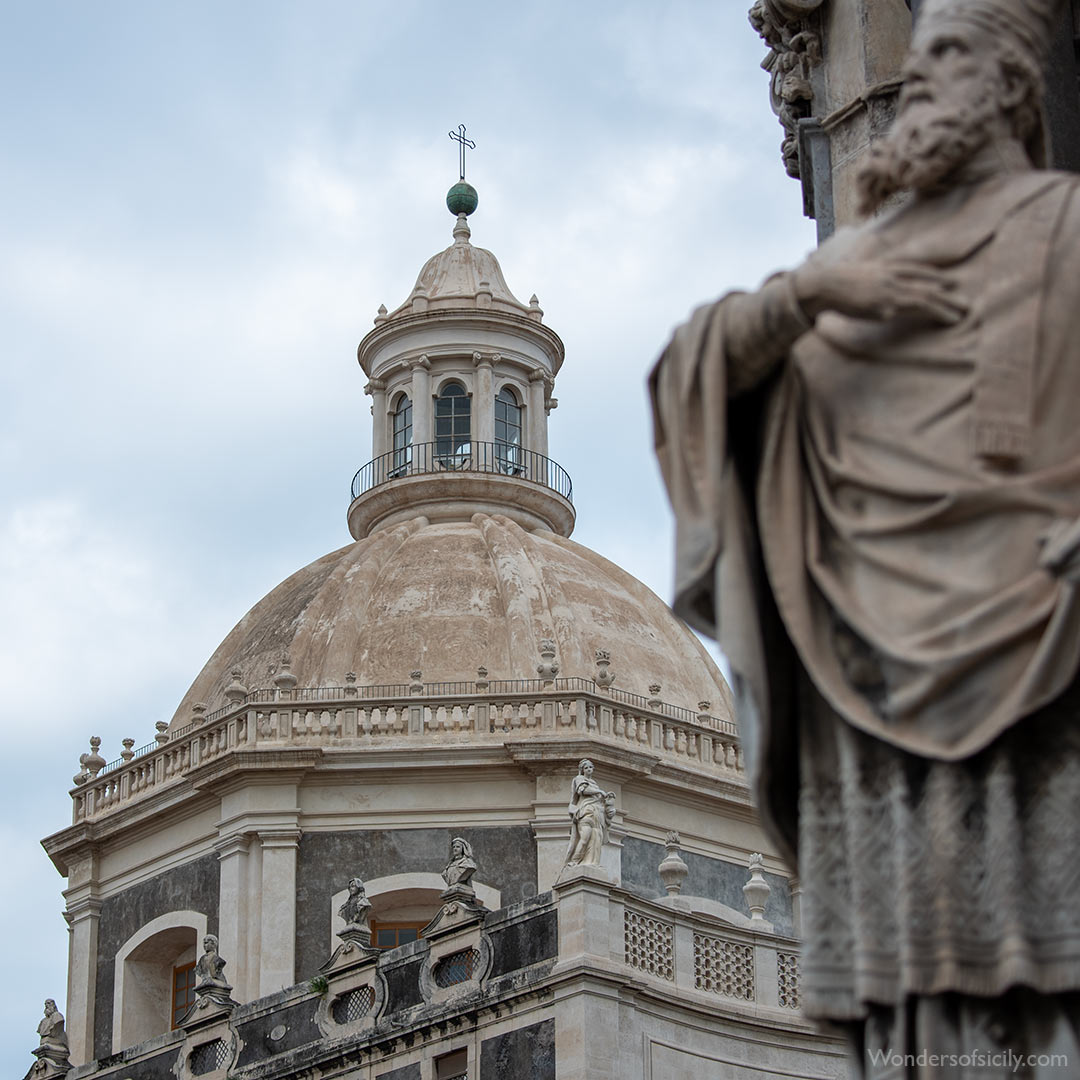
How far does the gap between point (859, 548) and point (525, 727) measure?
36532 mm

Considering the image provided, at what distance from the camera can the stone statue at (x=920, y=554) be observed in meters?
4.89

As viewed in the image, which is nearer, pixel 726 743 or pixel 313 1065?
pixel 313 1065

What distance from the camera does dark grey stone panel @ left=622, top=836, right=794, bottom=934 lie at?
1638 inches

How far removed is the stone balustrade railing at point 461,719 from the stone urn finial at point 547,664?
0.12 m

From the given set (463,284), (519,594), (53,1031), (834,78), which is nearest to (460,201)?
(463,284)

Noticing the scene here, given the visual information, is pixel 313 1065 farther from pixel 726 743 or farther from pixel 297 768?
pixel 726 743

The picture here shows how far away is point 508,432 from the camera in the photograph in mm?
51094

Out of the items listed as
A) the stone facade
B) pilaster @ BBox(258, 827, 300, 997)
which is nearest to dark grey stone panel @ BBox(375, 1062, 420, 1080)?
pilaster @ BBox(258, 827, 300, 997)

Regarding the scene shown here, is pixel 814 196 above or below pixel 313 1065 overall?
below

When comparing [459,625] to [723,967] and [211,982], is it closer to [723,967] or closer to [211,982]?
[211,982]

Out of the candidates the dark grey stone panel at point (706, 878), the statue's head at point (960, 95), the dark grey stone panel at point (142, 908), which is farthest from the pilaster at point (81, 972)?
the statue's head at point (960, 95)

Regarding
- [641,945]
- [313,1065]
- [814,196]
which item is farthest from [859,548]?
[313,1065]

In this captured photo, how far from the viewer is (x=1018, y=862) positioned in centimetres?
489

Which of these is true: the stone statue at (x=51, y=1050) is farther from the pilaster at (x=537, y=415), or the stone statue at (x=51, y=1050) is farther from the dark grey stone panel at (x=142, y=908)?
the pilaster at (x=537, y=415)
